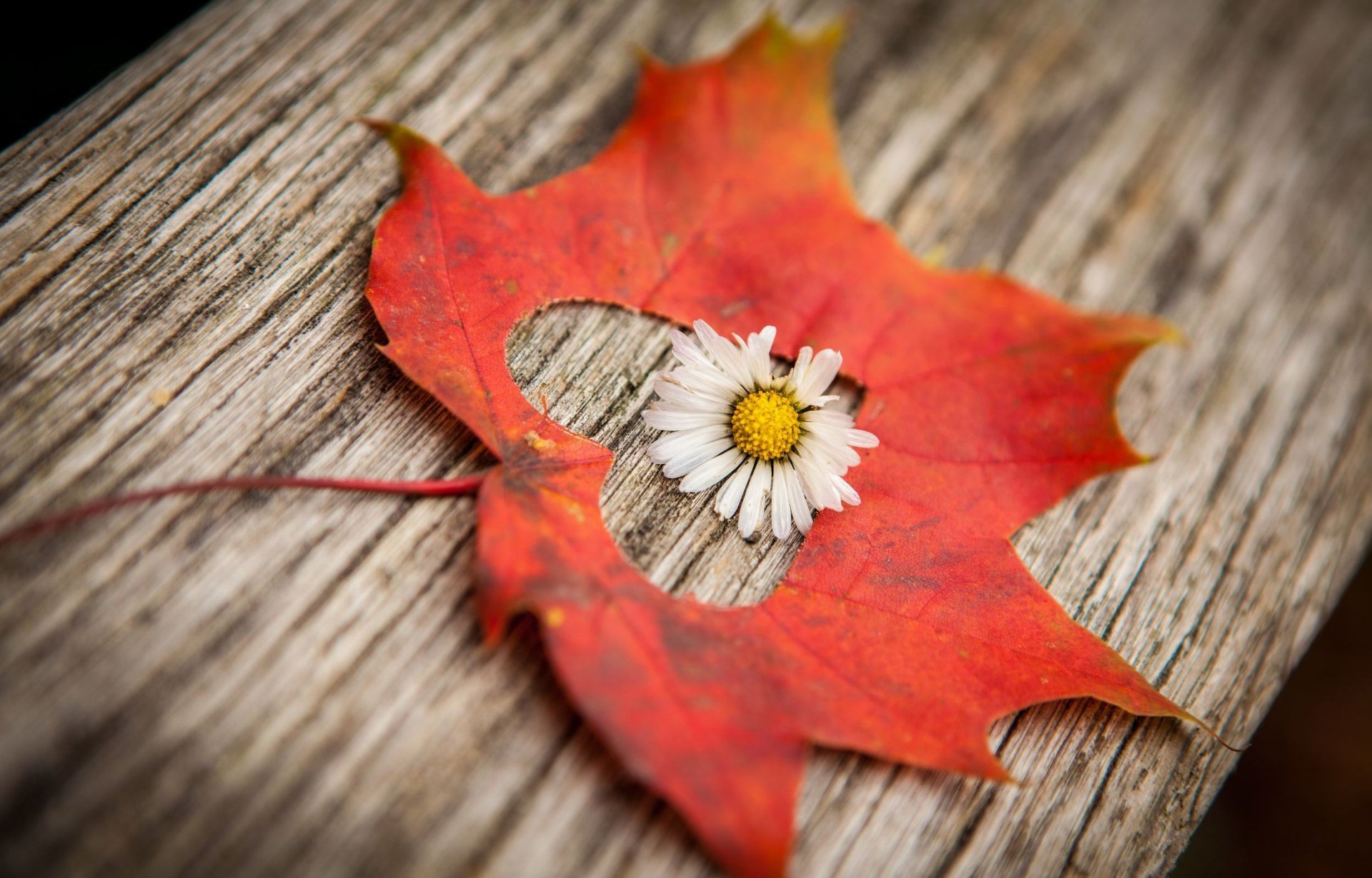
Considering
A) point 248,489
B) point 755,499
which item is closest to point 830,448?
point 755,499

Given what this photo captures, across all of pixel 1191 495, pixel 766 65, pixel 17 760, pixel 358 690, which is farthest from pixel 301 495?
pixel 1191 495

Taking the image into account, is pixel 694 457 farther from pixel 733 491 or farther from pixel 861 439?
pixel 861 439

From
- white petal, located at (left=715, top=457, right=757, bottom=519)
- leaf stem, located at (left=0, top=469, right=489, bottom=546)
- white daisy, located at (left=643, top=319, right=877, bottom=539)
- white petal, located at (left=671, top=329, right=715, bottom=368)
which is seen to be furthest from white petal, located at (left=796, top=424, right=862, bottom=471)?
leaf stem, located at (left=0, top=469, right=489, bottom=546)

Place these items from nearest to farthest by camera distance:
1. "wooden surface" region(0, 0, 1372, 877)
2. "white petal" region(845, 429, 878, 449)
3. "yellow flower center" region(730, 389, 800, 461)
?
"wooden surface" region(0, 0, 1372, 877), "white petal" region(845, 429, 878, 449), "yellow flower center" region(730, 389, 800, 461)

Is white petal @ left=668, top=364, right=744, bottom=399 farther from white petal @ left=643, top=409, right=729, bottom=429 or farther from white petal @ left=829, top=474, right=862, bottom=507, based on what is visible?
white petal @ left=829, top=474, right=862, bottom=507

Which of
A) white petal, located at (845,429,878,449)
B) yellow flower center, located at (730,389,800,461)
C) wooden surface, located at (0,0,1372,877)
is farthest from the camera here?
yellow flower center, located at (730,389,800,461)

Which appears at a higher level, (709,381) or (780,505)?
(709,381)

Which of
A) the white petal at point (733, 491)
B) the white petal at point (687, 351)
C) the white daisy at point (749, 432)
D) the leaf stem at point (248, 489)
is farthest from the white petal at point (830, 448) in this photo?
the leaf stem at point (248, 489)

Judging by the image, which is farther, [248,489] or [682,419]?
[682,419]

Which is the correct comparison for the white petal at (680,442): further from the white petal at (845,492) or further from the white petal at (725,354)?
the white petal at (845,492)
